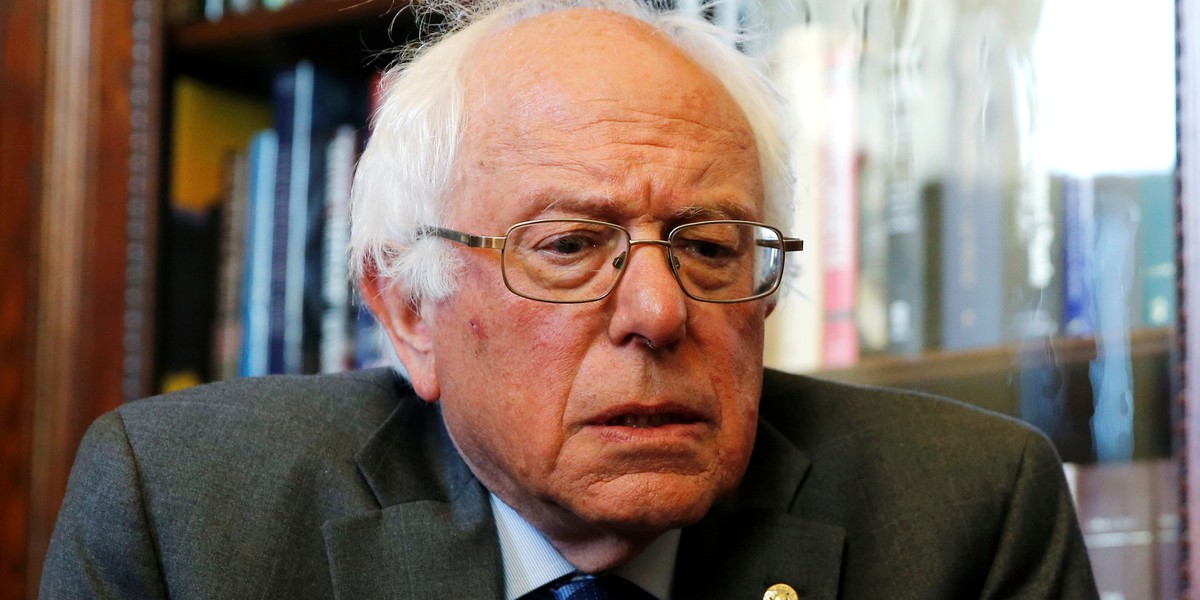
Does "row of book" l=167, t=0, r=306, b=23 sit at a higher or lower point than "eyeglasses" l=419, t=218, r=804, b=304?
A: higher

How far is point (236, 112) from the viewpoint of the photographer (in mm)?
2131

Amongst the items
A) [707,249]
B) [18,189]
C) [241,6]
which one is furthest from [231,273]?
[707,249]

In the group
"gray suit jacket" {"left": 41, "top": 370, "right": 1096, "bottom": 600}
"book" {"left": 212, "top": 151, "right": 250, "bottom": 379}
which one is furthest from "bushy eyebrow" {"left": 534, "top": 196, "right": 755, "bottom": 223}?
"book" {"left": 212, "top": 151, "right": 250, "bottom": 379}

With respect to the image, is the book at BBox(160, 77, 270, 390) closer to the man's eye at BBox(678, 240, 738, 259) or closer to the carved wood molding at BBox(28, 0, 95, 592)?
the carved wood molding at BBox(28, 0, 95, 592)

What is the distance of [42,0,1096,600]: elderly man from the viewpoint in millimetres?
1174

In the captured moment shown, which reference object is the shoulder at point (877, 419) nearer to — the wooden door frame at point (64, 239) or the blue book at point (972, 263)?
the blue book at point (972, 263)

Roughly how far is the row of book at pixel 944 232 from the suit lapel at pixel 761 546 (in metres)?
0.32

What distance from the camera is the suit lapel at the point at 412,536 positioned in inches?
49.8

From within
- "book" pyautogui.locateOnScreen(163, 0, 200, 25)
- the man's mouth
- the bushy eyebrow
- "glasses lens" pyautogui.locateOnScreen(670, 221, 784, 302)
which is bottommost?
the man's mouth

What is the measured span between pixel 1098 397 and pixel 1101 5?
0.55 metres

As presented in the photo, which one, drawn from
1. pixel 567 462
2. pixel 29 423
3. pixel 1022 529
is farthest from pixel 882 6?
pixel 29 423

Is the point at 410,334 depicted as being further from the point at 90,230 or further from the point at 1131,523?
the point at 1131,523

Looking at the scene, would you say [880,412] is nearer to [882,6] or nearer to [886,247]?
[886,247]

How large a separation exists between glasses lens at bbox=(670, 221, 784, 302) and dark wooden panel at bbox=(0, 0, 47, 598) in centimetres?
128
